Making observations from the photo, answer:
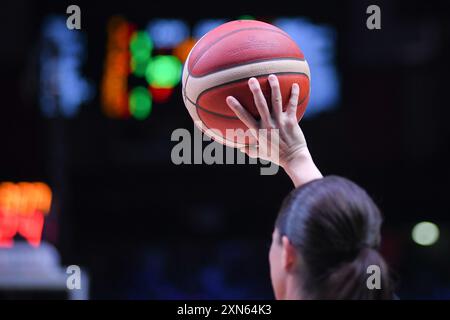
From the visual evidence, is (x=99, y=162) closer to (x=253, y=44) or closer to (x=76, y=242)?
(x=76, y=242)

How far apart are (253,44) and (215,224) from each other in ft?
22.8

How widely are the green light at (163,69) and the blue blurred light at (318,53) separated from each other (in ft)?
3.81

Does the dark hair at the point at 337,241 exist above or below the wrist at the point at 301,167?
below

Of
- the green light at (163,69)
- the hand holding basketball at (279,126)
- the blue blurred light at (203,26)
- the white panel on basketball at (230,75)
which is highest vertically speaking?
the blue blurred light at (203,26)

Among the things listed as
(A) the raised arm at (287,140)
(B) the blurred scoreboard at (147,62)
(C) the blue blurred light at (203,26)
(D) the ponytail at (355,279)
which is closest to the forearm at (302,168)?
(A) the raised arm at (287,140)

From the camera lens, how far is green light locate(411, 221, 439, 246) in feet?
24.2

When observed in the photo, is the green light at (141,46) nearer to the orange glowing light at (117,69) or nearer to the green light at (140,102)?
the orange glowing light at (117,69)

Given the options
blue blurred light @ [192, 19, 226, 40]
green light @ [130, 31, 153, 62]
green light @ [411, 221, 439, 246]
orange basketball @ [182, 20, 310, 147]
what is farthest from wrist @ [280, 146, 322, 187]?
blue blurred light @ [192, 19, 226, 40]

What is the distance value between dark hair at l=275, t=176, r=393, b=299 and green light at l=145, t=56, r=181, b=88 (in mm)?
6634

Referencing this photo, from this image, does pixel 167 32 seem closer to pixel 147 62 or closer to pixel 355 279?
pixel 147 62

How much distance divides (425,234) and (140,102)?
3.16 meters

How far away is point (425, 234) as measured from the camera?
7453mm

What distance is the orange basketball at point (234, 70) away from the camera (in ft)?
7.05
